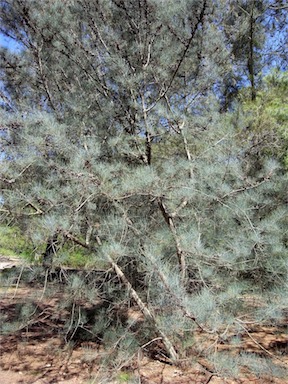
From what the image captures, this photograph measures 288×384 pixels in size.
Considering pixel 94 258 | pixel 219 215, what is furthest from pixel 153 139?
pixel 94 258

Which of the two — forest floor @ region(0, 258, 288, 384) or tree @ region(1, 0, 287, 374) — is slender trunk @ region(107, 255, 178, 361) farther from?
forest floor @ region(0, 258, 288, 384)

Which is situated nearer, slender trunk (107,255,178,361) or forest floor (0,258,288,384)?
forest floor (0,258,288,384)

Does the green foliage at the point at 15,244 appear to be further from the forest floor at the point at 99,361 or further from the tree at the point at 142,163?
the forest floor at the point at 99,361

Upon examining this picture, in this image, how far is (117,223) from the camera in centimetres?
279

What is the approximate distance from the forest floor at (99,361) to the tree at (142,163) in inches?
10.4

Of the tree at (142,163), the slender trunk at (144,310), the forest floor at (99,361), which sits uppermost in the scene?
the tree at (142,163)

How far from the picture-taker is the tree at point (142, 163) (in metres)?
2.70

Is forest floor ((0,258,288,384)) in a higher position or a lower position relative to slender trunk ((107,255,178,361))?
lower

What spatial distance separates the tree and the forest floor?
26 centimetres

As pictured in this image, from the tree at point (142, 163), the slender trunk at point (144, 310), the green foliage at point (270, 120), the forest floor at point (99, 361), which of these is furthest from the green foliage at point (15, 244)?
the green foliage at point (270, 120)

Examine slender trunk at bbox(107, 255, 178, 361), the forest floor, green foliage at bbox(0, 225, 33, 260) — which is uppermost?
green foliage at bbox(0, 225, 33, 260)

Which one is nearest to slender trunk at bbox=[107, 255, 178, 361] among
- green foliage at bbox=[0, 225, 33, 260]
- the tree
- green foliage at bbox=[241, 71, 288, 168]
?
the tree

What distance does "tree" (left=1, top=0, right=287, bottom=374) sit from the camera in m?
2.70

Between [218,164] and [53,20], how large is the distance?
2249 millimetres
